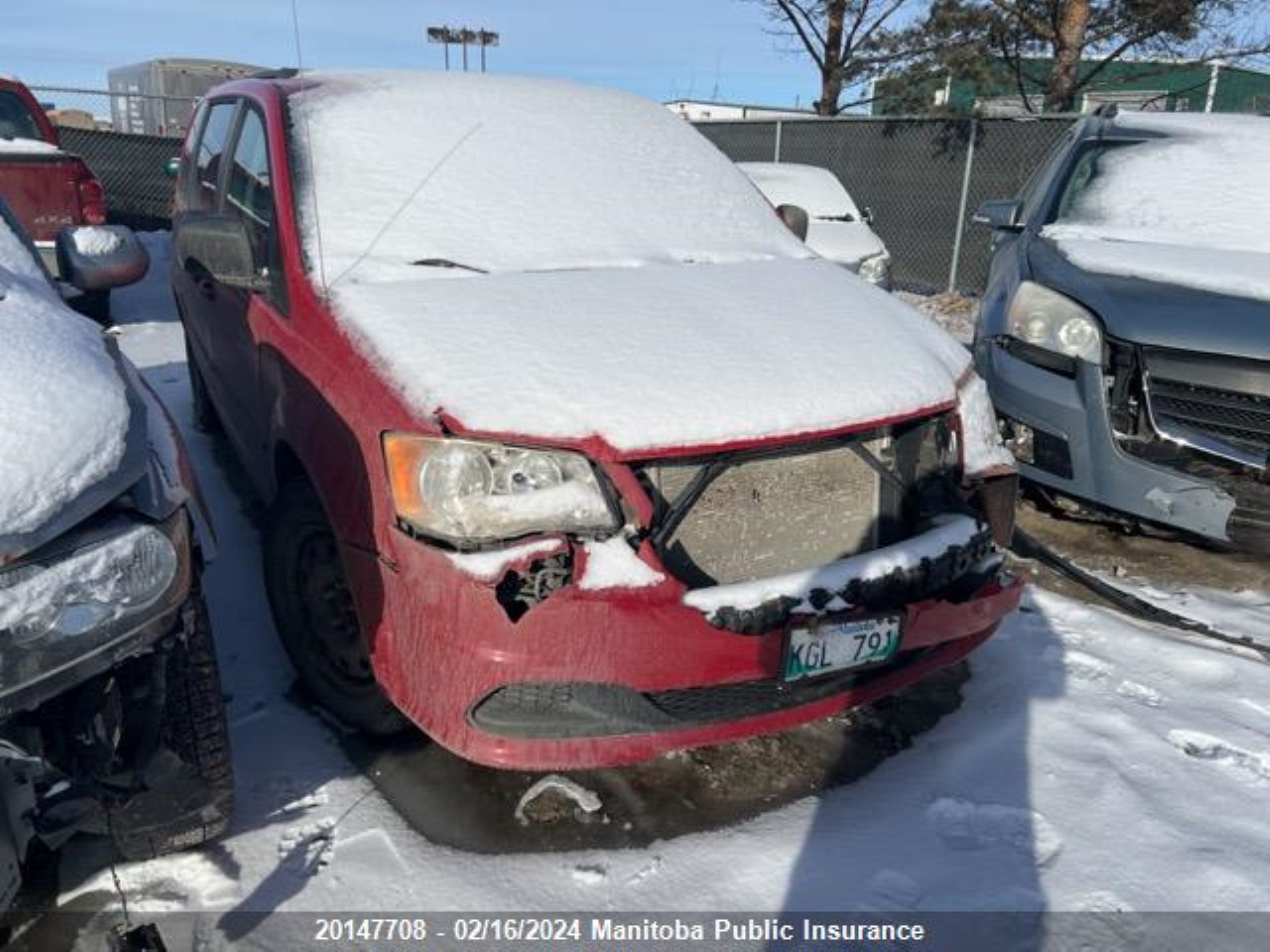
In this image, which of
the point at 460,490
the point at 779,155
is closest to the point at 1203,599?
the point at 460,490

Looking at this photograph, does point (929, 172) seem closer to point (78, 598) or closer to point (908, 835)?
point (908, 835)

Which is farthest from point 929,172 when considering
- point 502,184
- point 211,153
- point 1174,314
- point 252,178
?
point 252,178

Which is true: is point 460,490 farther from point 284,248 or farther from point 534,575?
point 284,248

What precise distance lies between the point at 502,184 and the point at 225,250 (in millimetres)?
887

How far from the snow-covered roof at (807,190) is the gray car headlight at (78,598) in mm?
7336

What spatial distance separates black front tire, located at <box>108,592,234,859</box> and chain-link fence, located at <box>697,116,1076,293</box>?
1002 centimetres

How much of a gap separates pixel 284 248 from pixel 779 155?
12571mm

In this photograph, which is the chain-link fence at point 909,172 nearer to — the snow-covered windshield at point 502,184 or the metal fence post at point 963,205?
the metal fence post at point 963,205

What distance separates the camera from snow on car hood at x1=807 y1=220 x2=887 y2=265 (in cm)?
789

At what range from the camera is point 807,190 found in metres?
8.73

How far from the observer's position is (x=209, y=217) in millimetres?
2816

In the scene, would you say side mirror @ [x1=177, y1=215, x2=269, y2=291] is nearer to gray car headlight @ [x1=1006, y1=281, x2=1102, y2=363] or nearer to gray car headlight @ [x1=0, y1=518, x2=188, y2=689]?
gray car headlight @ [x1=0, y1=518, x2=188, y2=689]

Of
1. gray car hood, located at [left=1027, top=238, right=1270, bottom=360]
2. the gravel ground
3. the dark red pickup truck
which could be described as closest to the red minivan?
gray car hood, located at [left=1027, top=238, right=1270, bottom=360]

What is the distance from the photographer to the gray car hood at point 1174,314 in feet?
11.4
